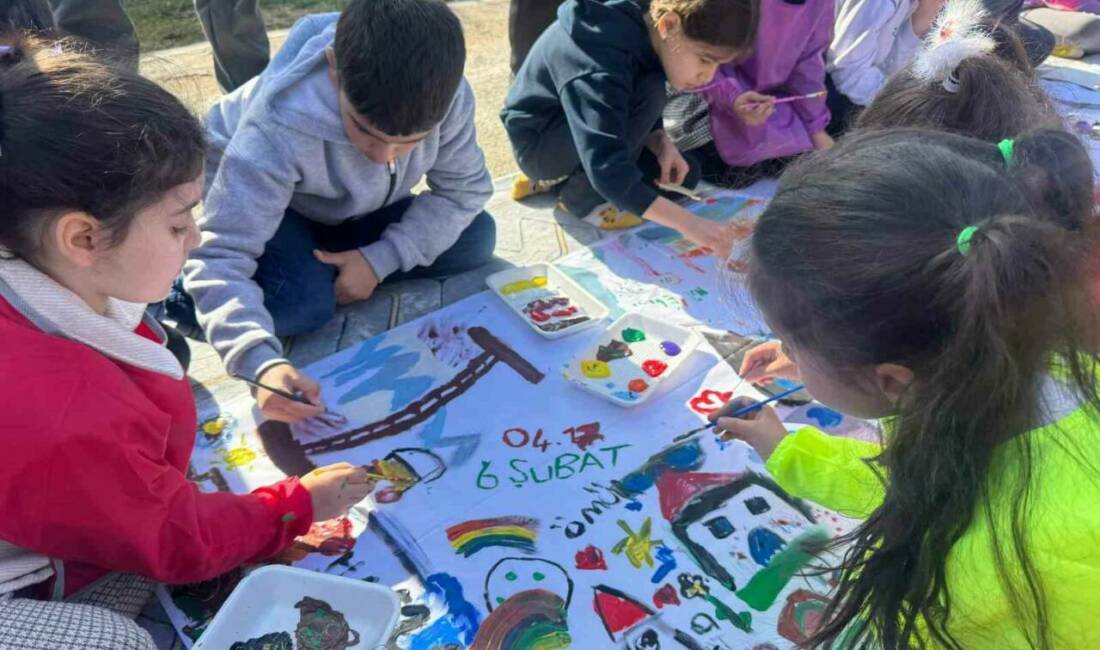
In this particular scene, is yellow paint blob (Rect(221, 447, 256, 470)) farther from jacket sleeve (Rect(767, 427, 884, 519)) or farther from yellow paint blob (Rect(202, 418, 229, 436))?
jacket sleeve (Rect(767, 427, 884, 519))

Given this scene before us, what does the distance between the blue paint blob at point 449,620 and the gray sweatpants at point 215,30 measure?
1.67 metres

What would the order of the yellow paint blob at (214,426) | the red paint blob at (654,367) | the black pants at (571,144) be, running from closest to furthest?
the yellow paint blob at (214,426) < the red paint blob at (654,367) < the black pants at (571,144)

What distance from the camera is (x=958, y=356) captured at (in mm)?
683

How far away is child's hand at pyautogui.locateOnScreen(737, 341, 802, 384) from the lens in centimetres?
130

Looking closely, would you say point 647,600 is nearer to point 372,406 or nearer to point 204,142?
point 372,406

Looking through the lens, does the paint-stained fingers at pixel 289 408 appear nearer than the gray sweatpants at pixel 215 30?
Yes

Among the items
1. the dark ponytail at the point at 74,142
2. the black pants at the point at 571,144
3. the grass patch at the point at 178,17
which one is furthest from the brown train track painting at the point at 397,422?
the grass patch at the point at 178,17

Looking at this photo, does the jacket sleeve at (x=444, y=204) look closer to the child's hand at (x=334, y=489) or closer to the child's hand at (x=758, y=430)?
the child's hand at (x=334, y=489)

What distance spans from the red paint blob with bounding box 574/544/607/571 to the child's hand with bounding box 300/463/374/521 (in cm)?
29

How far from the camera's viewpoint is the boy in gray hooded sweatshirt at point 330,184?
1.26 m

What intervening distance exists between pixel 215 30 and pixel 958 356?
7.48 ft

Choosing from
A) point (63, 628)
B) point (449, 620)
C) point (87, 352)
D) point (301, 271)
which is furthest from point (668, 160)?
point (63, 628)

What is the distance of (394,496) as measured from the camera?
1199mm

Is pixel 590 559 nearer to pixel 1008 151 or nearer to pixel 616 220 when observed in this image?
pixel 1008 151
